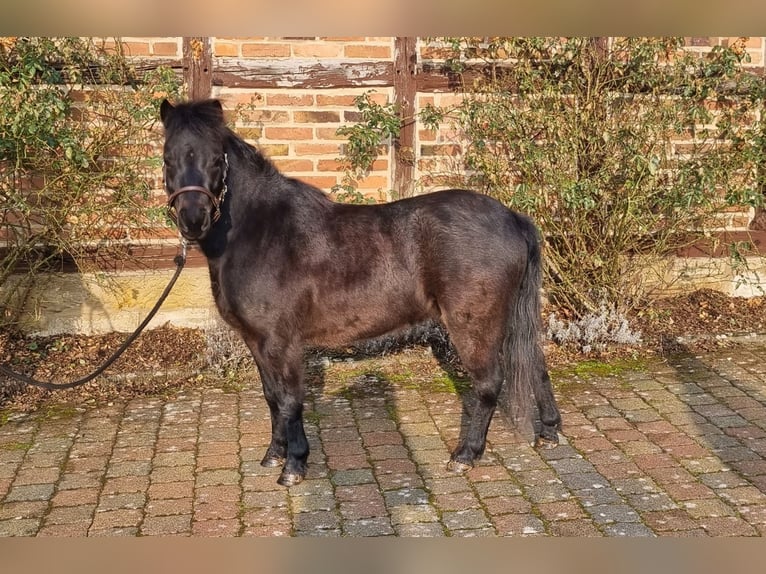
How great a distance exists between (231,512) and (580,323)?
11.6ft

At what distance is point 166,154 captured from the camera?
157 inches

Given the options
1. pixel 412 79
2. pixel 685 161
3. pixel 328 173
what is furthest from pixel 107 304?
pixel 685 161

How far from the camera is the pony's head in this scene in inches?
155

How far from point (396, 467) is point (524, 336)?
3.62 feet

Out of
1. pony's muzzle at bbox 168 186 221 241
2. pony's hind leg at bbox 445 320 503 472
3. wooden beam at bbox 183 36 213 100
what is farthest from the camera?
wooden beam at bbox 183 36 213 100

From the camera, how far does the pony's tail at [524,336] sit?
181 inches

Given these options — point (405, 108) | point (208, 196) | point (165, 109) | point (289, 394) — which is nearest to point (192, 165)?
point (208, 196)

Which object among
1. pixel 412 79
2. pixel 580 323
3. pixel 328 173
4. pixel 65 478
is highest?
pixel 412 79

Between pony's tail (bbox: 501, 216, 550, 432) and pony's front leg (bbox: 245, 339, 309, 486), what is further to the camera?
pony's tail (bbox: 501, 216, 550, 432)

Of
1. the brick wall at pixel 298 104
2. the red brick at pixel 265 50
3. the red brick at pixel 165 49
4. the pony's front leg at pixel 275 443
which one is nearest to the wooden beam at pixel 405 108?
the brick wall at pixel 298 104

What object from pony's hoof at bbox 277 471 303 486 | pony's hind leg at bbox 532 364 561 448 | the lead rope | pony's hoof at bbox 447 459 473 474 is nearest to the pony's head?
the lead rope

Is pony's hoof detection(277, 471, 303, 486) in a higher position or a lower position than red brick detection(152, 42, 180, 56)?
lower

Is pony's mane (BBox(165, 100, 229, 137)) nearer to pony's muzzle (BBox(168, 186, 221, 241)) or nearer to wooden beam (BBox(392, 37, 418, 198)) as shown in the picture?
pony's muzzle (BBox(168, 186, 221, 241))

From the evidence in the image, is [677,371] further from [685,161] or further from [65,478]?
[65,478]
